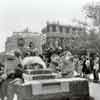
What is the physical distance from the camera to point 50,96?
5492 millimetres

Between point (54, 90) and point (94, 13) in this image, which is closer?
point (54, 90)

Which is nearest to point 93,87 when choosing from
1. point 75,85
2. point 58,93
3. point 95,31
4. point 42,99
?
point 75,85

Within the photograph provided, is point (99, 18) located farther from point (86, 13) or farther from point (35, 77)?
point (35, 77)

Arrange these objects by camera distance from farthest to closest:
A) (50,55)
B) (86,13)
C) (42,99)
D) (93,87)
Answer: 1. (50,55)
2. (86,13)
3. (93,87)
4. (42,99)

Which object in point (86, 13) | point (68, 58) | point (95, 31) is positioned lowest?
point (68, 58)

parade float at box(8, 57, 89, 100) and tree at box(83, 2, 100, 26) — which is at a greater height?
tree at box(83, 2, 100, 26)

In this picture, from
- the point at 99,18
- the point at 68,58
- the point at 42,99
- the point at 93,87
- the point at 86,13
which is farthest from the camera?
the point at 86,13

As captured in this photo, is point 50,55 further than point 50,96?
Yes

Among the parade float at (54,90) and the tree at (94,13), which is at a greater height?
the tree at (94,13)

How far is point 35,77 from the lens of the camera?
6.30 metres

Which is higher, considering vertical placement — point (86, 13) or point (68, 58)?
point (86, 13)

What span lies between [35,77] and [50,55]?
8147mm

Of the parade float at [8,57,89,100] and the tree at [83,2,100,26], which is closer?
the parade float at [8,57,89,100]

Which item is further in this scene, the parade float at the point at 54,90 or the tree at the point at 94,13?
the tree at the point at 94,13
